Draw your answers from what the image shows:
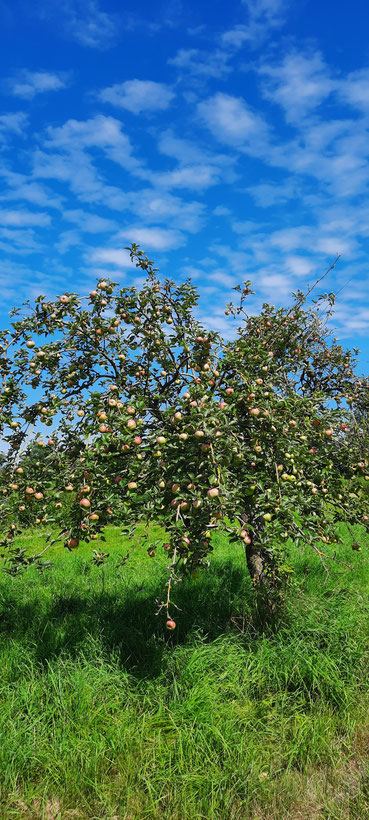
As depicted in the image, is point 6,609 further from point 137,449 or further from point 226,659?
point 137,449

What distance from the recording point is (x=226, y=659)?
186 inches

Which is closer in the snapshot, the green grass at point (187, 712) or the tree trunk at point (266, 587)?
the green grass at point (187, 712)

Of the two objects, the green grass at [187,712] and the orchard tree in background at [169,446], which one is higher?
the orchard tree in background at [169,446]

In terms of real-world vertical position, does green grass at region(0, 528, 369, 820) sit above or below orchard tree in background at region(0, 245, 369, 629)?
below

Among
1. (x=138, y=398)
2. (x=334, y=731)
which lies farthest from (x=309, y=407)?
(x=334, y=731)

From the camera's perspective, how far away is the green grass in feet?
11.6

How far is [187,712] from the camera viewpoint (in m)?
4.15

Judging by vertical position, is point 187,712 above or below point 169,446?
below

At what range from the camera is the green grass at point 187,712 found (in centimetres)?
353

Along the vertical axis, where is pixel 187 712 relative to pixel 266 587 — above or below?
below

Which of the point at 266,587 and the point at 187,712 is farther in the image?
the point at 266,587

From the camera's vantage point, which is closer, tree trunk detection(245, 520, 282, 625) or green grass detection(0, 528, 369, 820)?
green grass detection(0, 528, 369, 820)

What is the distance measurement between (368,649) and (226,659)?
1638 millimetres

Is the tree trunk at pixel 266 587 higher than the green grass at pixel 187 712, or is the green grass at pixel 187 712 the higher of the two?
the tree trunk at pixel 266 587
